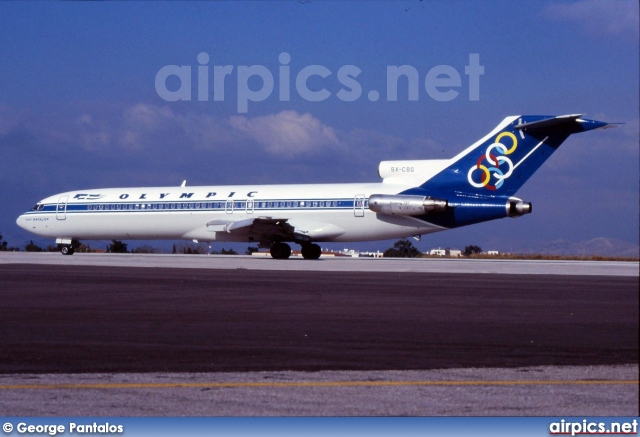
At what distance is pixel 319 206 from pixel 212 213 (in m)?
6.05

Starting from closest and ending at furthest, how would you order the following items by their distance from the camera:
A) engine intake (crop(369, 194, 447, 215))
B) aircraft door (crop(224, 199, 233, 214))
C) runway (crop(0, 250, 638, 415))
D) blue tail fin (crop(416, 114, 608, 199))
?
runway (crop(0, 250, 638, 415)) → blue tail fin (crop(416, 114, 608, 199)) → engine intake (crop(369, 194, 447, 215)) → aircraft door (crop(224, 199, 233, 214))

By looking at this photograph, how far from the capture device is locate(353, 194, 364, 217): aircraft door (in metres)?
37.3

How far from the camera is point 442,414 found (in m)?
6.72

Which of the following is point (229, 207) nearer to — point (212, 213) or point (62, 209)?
point (212, 213)

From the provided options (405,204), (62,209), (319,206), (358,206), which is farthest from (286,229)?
(62,209)

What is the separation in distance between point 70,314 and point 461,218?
77.3ft

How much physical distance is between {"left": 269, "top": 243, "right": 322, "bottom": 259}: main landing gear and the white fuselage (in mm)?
1202

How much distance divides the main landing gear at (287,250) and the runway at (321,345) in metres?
19.5

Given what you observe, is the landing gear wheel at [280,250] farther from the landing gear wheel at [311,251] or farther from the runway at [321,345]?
the runway at [321,345]

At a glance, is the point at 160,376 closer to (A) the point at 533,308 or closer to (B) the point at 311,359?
(B) the point at 311,359

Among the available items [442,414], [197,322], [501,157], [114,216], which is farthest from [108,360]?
[114,216]

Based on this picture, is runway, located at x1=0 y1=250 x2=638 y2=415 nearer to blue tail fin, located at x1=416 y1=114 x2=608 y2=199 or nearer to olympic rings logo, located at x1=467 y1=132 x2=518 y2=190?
Result: blue tail fin, located at x1=416 y1=114 x2=608 y2=199

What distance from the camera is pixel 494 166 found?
1352 inches

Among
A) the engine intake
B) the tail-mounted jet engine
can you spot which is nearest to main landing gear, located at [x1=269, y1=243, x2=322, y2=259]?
the engine intake
